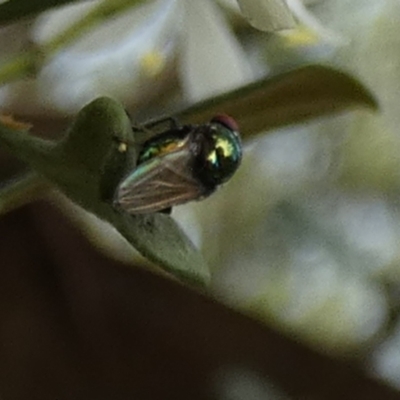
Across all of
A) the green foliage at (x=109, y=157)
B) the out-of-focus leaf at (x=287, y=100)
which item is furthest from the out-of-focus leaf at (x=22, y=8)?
the out-of-focus leaf at (x=287, y=100)

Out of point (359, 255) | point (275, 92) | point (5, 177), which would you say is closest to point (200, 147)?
point (275, 92)

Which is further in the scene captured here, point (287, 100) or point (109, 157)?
point (287, 100)

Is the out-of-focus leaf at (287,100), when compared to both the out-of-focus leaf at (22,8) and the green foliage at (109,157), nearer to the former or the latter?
the green foliage at (109,157)

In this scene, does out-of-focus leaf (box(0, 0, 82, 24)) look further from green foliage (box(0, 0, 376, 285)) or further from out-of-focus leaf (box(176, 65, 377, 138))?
out-of-focus leaf (box(176, 65, 377, 138))

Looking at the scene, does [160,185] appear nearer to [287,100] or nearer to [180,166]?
[180,166]

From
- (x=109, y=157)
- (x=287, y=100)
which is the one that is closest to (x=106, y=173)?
(x=109, y=157)

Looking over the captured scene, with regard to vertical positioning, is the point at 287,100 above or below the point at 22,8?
below
